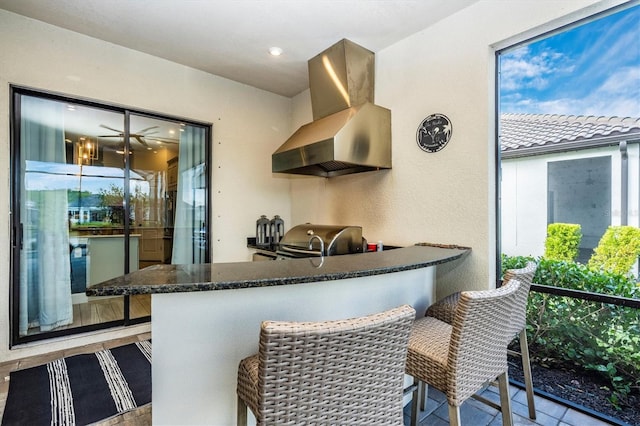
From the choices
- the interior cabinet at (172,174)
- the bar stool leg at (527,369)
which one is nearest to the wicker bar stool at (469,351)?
the bar stool leg at (527,369)

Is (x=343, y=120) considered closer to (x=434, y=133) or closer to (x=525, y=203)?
(x=434, y=133)

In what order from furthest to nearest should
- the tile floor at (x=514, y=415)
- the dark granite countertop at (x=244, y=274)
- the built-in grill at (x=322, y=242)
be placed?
the built-in grill at (x=322, y=242), the tile floor at (x=514, y=415), the dark granite countertop at (x=244, y=274)

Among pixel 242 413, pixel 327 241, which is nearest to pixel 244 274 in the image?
pixel 242 413

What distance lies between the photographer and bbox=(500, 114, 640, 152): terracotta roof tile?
1864 mm

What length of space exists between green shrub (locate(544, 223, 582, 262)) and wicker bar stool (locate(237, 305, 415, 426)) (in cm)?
187

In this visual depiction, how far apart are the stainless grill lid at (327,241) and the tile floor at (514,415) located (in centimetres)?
126

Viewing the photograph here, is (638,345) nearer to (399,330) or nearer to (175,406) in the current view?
(399,330)

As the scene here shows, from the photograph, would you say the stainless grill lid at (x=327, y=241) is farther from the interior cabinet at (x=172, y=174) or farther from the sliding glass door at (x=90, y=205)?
the interior cabinet at (x=172, y=174)

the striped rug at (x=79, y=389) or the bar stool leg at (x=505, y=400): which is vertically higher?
the bar stool leg at (x=505, y=400)

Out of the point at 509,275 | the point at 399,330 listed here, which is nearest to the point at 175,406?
the point at 399,330

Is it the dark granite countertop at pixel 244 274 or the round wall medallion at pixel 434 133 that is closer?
the dark granite countertop at pixel 244 274

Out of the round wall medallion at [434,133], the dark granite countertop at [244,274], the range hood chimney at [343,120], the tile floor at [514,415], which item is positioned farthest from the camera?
the range hood chimney at [343,120]

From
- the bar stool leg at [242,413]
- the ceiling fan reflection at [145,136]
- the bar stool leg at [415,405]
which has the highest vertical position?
the ceiling fan reflection at [145,136]

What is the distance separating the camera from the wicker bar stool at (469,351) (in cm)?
117
